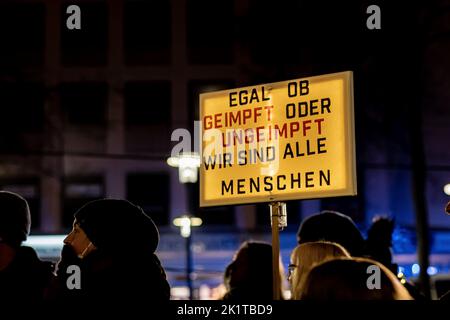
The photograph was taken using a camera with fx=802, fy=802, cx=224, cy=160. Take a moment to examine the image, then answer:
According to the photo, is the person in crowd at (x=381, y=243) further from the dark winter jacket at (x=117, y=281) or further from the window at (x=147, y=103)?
the window at (x=147, y=103)

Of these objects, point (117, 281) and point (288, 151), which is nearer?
point (117, 281)

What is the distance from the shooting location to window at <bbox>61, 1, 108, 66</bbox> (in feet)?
88.7

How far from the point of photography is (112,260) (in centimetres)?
431

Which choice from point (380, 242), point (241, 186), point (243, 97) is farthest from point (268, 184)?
point (380, 242)

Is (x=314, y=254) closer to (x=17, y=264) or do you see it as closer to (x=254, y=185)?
(x=254, y=185)

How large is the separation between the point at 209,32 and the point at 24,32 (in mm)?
6336

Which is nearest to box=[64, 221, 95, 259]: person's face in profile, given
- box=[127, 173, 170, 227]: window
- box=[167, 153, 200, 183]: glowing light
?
box=[167, 153, 200, 183]: glowing light

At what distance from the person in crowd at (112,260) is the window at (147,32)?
2275 centimetres

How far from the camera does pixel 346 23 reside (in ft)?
80.4

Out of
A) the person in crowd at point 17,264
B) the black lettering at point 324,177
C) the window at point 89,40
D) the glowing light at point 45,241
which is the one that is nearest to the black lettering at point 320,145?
the black lettering at point 324,177

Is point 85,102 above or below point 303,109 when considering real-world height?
above

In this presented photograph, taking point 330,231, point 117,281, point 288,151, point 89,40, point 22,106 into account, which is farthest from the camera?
point 89,40

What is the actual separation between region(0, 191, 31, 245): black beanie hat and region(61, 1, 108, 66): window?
22.5 metres

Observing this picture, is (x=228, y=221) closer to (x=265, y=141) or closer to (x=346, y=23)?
(x=346, y=23)
